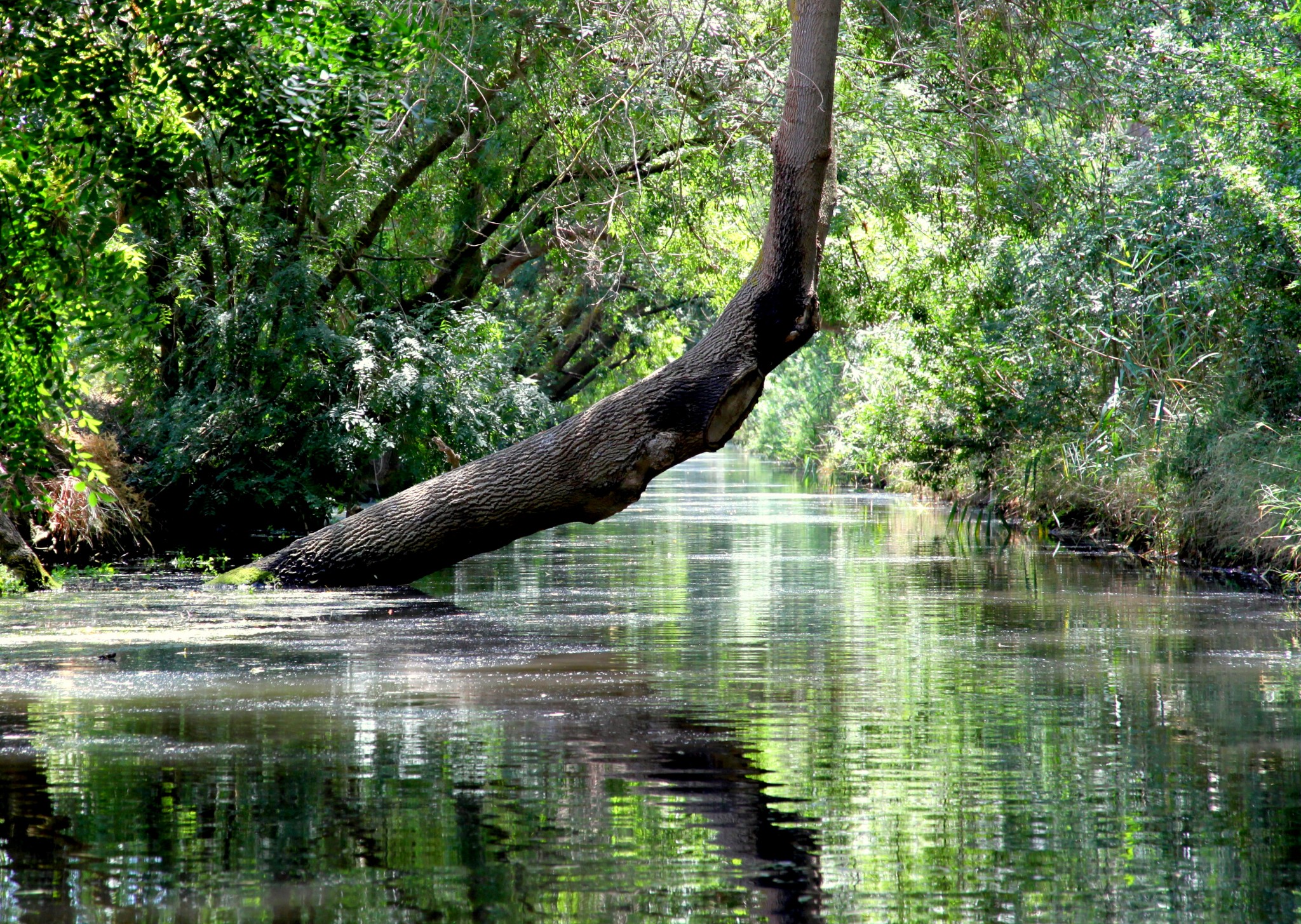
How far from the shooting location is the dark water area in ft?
16.6

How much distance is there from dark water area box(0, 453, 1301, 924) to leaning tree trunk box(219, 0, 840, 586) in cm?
110

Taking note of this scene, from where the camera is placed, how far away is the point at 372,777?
663 cm

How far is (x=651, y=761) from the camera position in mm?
6992

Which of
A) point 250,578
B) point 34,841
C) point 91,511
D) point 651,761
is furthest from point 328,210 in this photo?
point 34,841

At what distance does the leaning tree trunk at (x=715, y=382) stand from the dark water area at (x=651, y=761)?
3.61 ft

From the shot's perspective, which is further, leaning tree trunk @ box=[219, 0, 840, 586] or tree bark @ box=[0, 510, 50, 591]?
tree bark @ box=[0, 510, 50, 591]

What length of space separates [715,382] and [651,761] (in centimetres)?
696

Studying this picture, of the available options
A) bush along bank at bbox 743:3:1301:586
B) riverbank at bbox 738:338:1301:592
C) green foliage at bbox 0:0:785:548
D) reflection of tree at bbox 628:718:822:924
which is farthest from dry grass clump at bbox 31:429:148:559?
riverbank at bbox 738:338:1301:592

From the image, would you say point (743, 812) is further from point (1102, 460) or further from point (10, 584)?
point (1102, 460)

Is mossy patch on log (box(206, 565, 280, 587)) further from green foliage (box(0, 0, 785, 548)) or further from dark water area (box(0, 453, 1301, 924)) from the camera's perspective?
green foliage (box(0, 0, 785, 548))

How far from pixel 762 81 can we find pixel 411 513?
639 cm

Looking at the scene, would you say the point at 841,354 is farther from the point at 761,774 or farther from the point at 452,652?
the point at 761,774

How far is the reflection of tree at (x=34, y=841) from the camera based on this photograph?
487cm

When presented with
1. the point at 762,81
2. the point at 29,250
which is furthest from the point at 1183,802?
the point at 762,81
